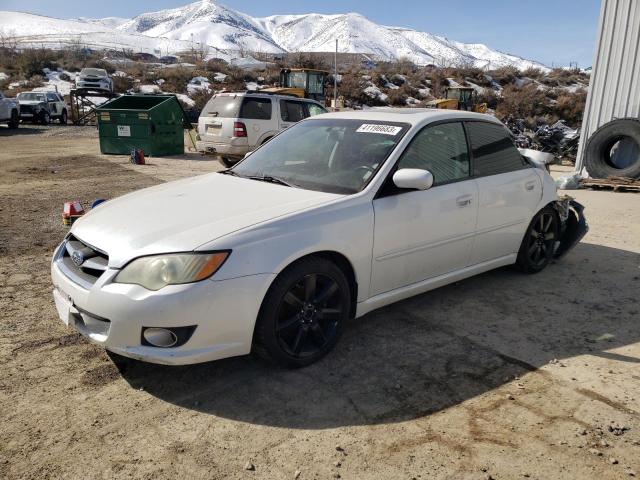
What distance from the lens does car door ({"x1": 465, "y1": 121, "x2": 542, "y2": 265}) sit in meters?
4.30

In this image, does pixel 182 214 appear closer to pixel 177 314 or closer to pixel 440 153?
pixel 177 314

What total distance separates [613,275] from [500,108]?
109ft

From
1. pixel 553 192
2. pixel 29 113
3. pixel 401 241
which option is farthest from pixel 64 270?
pixel 29 113

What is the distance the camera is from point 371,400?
9.64 ft

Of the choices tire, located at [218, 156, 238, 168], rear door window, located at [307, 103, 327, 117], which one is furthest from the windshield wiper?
rear door window, located at [307, 103, 327, 117]

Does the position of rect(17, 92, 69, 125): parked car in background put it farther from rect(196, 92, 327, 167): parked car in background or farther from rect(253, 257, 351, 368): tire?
rect(253, 257, 351, 368): tire

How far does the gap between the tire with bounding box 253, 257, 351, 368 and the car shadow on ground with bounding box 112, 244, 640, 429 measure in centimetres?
13

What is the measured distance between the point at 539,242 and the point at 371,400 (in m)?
2.95

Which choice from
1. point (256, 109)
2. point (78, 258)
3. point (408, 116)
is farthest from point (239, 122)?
point (78, 258)

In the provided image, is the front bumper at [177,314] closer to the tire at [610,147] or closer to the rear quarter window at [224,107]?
the rear quarter window at [224,107]

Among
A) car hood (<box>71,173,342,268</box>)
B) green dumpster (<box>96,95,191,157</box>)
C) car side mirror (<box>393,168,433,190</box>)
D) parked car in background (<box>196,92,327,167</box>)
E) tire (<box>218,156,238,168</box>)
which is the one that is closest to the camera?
car hood (<box>71,173,342,268</box>)

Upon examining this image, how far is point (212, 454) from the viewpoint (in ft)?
8.16

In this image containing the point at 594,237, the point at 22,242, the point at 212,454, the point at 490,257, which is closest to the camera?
the point at 212,454

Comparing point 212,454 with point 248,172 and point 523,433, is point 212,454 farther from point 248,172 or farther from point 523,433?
point 248,172
